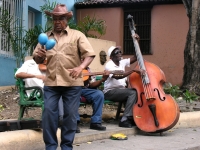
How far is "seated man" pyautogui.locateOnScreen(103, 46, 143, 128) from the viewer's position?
6.08 meters

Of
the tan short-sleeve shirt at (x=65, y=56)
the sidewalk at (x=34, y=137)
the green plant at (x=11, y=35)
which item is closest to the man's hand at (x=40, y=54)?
the tan short-sleeve shirt at (x=65, y=56)

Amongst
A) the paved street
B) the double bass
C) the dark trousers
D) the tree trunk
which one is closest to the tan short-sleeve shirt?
the paved street

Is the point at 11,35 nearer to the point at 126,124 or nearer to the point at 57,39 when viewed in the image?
the point at 126,124

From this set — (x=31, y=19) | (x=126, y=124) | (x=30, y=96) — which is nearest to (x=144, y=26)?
(x=31, y=19)

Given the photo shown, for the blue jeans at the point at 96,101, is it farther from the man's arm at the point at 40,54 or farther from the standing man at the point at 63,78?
the man's arm at the point at 40,54

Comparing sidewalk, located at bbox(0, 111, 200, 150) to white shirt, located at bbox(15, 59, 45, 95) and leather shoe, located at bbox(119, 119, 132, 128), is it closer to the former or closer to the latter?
leather shoe, located at bbox(119, 119, 132, 128)

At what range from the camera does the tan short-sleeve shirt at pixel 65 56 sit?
4.18 metres

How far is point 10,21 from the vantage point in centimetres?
985

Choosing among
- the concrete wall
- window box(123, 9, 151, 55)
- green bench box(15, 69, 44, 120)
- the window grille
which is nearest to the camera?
green bench box(15, 69, 44, 120)

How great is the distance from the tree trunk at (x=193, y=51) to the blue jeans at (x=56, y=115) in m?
6.45

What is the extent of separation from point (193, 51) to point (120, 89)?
462cm

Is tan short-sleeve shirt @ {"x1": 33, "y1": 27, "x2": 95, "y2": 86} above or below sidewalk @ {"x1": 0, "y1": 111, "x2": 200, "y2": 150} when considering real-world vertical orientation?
above

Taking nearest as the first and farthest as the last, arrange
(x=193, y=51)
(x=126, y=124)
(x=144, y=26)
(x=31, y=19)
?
1. (x=126, y=124)
2. (x=193, y=51)
3. (x=31, y=19)
4. (x=144, y=26)

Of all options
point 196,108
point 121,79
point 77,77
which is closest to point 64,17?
point 77,77
